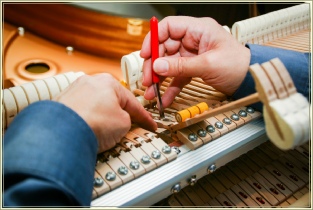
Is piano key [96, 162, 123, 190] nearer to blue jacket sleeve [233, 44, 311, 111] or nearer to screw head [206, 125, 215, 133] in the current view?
screw head [206, 125, 215, 133]

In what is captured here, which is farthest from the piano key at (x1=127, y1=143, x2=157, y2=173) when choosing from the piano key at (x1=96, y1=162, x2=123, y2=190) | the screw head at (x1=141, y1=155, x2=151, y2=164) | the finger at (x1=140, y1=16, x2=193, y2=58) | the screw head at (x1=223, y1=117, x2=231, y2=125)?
the finger at (x1=140, y1=16, x2=193, y2=58)

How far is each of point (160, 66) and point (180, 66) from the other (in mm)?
89

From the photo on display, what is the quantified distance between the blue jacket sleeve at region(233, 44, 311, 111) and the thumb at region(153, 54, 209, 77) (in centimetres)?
23

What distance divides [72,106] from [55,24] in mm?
2250

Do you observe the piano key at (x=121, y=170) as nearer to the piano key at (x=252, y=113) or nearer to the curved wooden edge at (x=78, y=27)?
the piano key at (x=252, y=113)

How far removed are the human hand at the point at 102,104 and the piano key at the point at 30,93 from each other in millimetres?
338

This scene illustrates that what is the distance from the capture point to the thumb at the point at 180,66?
156cm

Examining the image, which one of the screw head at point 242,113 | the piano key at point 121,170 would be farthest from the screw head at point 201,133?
the piano key at point 121,170

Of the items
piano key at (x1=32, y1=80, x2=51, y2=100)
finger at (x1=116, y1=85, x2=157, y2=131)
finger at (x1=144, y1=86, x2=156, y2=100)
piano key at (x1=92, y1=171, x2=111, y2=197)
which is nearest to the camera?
piano key at (x1=92, y1=171, x2=111, y2=197)

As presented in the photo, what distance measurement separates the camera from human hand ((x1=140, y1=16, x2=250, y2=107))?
5.18 feet

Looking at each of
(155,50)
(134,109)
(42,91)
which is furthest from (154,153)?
(42,91)

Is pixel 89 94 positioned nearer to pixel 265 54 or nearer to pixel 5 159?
pixel 5 159

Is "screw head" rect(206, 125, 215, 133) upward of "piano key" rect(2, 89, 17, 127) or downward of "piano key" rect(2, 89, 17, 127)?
downward

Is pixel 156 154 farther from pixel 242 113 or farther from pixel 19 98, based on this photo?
pixel 19 98
